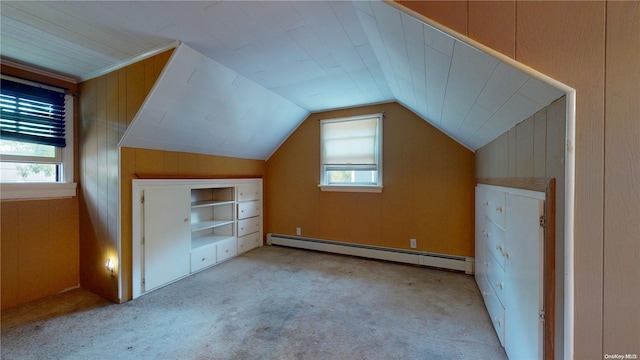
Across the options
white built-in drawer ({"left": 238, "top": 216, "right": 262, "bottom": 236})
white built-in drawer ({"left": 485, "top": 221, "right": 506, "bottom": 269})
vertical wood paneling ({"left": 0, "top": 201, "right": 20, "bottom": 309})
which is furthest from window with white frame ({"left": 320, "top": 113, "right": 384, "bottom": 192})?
vertical wood paneling ({"left": 0, "top": 201, "right": 20, "bottom": 309})

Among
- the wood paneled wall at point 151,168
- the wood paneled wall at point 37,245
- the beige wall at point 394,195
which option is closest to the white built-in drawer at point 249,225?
the beige wall at point 394,195

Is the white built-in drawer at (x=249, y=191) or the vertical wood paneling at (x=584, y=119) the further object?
the white built-in drawer at (x=249, y=191)

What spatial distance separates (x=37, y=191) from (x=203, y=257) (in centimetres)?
187

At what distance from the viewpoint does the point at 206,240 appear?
12.1 feet

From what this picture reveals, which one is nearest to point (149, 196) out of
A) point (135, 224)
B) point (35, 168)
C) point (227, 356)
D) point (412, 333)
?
point (135, 224)

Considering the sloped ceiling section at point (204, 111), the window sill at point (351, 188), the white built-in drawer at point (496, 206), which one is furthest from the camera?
the window sill at point (351, 188)

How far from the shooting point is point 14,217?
245cm

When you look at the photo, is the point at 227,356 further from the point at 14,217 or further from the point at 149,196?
the point at 14,217

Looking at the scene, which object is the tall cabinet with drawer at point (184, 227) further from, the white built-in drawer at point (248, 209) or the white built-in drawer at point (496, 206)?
the white built-in drawer at point (496, 206)

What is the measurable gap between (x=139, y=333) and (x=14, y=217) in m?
1.88

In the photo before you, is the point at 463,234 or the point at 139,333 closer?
the point at 139,333

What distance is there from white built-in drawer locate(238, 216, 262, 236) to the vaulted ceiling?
1.41 meters

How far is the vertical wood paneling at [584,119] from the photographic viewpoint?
0.85m

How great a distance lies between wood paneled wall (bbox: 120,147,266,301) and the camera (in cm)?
254
